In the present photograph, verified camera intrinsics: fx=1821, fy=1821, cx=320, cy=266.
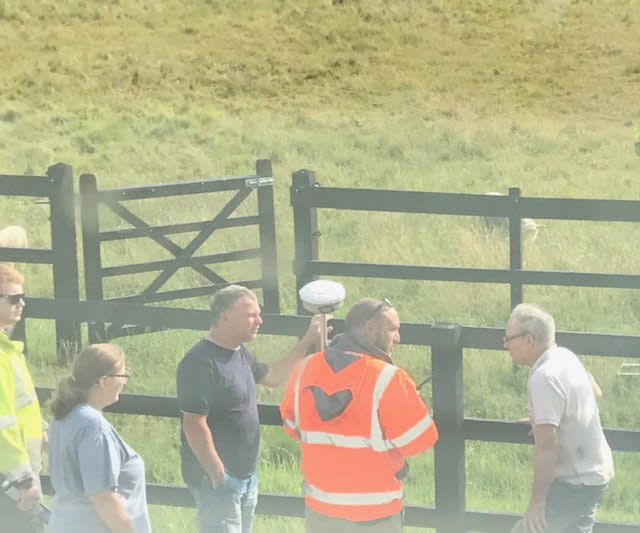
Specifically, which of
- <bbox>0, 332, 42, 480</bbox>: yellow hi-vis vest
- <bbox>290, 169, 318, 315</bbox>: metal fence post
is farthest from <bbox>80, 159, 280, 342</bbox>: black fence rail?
<bbox>0, 332, 42, 480</bbox>: yellow hi-vis vest

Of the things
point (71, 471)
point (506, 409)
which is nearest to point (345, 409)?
point (71, 471)

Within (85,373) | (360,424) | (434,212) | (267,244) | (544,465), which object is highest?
(85,373)

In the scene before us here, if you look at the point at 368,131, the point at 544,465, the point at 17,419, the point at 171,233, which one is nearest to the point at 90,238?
the point at 171,233

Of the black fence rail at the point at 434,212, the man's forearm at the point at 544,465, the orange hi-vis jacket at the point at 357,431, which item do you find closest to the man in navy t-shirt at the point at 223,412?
the orange hi-vis jacket at the point at 357,431

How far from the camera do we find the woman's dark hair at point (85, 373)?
657 centimetres

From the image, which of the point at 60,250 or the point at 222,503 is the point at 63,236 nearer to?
the point at 60,250

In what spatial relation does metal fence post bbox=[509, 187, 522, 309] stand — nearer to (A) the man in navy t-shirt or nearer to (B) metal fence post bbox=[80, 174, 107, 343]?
(B) metal fence post bbox=[80, 174, 107, 343]

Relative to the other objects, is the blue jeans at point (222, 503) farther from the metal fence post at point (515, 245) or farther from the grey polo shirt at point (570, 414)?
the metal fence post at point (515, 245)

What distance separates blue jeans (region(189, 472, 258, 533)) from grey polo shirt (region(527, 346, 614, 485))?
1.29 m

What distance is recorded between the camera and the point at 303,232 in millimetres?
12891

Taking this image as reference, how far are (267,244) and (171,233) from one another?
2.81 feet

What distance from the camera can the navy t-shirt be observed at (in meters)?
7.35

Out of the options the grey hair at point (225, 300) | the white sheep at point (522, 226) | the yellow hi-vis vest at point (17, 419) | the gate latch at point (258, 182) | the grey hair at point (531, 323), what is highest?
the grey hair at point (225, 300)

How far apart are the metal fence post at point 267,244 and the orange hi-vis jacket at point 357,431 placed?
8.07 m
